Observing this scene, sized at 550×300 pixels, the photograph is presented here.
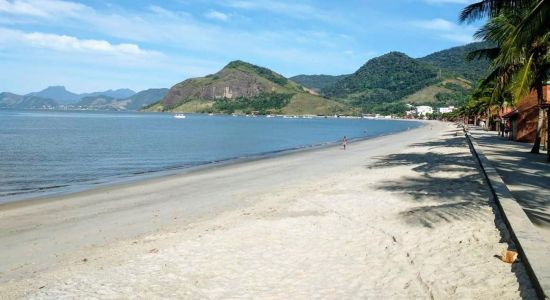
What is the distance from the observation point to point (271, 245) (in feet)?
28.9

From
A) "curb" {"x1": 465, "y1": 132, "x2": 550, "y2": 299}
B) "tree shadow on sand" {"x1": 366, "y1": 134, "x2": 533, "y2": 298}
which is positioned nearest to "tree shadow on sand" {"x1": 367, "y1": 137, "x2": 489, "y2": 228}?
"tree shadow on sand" {"x1": 366, "y1": 134, "x2": 533, "y2": 298}

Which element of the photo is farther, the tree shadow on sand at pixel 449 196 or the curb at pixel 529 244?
the tree shadow on sand at pixel 449 196

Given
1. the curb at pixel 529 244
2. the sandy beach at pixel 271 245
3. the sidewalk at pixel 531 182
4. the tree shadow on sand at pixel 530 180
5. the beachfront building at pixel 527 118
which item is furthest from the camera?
the beachfront building at pixel 527 118

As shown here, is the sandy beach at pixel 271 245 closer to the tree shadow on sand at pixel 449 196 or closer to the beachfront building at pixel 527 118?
the tree shadow on sand at pixel 449 196

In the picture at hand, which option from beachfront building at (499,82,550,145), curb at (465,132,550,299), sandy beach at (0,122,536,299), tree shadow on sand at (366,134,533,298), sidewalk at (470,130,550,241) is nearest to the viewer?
curb at (465,132,550,299)

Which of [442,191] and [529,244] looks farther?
[442,191]

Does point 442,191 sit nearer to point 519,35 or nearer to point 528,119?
point 519,35

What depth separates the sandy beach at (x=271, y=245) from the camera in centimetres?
658

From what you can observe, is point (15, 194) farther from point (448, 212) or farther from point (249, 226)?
point (448, 212)

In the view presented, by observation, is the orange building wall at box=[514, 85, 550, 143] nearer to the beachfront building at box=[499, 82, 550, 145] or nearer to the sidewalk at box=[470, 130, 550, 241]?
the beachfront building at box=[499, 82, 550, 145]

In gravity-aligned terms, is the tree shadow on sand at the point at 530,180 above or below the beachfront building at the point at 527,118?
below

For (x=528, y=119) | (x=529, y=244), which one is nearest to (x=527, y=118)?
(x=528, y=119)

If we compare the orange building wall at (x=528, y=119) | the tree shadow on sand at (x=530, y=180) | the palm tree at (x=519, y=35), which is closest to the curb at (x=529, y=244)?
the tree shadow on sand at (x=530, y=180)

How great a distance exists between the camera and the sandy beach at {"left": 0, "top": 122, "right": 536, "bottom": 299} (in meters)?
6.58
